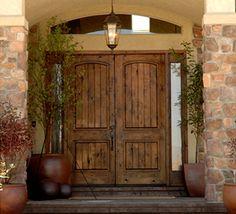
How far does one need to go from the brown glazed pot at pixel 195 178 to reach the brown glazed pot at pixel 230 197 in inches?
72.8

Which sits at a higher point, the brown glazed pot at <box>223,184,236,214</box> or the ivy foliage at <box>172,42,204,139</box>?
the ivy foliage at <box>172,42,204,139</box>

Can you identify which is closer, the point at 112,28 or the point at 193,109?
the point at 112,28

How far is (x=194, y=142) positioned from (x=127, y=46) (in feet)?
6.13

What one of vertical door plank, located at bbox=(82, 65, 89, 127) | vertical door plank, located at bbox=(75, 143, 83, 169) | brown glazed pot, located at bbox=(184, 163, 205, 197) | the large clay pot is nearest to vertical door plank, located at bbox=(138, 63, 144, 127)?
vertical door plank, located at bbox=(82, 65, 89, 127)

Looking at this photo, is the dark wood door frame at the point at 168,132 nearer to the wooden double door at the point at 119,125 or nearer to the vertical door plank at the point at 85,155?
the wooden double door at the point at 119,125

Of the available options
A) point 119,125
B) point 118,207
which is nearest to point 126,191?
point 119,125

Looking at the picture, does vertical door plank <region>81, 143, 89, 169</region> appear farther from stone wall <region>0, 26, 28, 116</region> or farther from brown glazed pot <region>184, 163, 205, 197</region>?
stone wall <region>0, 26, 28, 116</region>

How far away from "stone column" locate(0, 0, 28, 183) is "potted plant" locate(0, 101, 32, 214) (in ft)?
0.35

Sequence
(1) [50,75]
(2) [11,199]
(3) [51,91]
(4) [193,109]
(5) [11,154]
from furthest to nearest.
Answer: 1. (1) [50,75]
2. (4) [193,109]
3. (3) [51,91]
4. (5) [11,154]
5. (2) [11,199]

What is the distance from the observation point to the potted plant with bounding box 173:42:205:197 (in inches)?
386

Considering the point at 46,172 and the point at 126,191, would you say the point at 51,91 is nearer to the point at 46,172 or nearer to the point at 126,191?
the point at 46,172

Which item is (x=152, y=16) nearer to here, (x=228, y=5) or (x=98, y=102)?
(x=98, y=102)

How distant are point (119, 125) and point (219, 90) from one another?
2.55 m

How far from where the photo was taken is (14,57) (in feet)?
28.0
